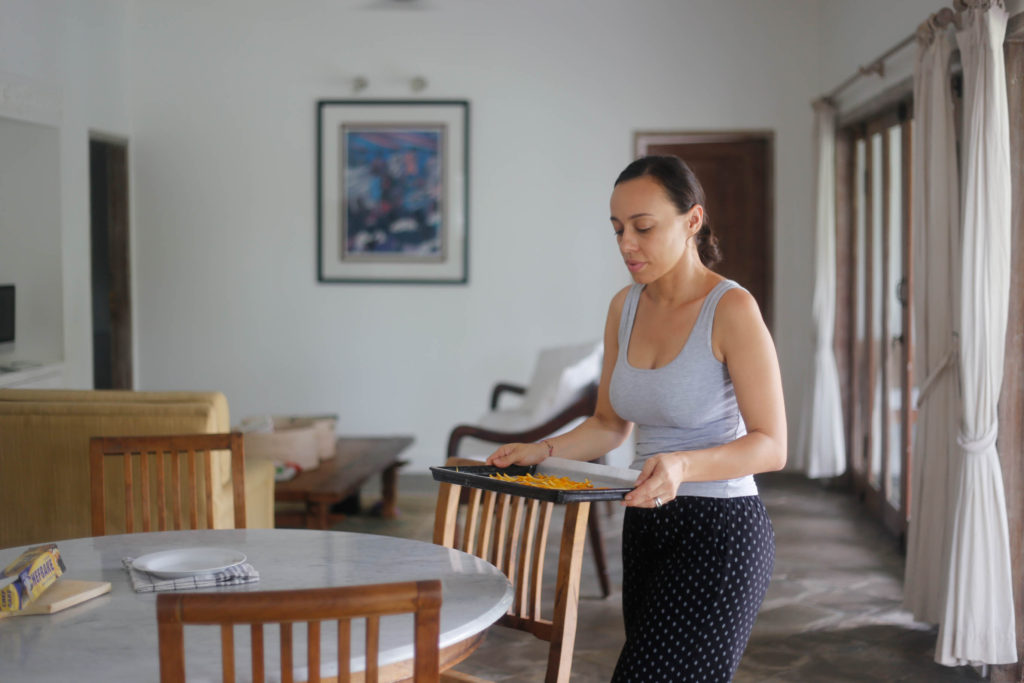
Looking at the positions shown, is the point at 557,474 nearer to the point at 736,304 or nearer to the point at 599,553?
the point at 736,304

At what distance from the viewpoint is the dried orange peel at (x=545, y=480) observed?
1744mm

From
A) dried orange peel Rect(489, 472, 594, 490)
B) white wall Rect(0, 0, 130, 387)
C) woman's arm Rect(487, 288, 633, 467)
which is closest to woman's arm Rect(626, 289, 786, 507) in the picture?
dried orange peel Rect(489, 472, 594, 490)

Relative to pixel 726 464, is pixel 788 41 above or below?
above

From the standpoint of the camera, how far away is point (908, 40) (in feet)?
13.1

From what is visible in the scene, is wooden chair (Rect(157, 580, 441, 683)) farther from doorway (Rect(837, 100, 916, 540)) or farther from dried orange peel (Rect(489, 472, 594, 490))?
doorway (Rect(837, 100, 916, 540))

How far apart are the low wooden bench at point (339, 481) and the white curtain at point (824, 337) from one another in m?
2.17

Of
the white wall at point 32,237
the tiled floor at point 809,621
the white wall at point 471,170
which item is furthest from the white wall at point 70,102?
the tiled floor at point 809,621

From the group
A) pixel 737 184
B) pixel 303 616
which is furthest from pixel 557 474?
pixel 737 184

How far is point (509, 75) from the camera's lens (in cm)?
646

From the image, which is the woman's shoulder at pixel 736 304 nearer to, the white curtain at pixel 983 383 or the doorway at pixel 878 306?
the white curtain at pixel 983 383

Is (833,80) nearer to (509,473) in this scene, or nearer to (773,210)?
(773,210)

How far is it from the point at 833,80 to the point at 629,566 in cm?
477

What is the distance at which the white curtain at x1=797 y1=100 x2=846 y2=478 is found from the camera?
223 inches

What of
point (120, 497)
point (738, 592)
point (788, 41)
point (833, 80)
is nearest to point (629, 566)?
point (738, 592)
